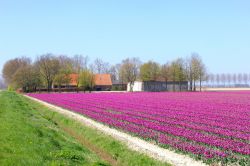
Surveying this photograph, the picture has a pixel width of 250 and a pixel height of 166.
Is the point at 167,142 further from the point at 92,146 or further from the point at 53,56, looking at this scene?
the point at 53,56

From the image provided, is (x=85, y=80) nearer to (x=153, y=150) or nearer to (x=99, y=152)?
(x=99, y=152)

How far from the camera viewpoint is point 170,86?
130 m

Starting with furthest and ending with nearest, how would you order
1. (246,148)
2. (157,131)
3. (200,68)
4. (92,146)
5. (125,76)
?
(125,76) < (200,68) < (157,131) < (92,146) < (246,148)

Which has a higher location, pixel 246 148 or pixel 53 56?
pixel 53 56

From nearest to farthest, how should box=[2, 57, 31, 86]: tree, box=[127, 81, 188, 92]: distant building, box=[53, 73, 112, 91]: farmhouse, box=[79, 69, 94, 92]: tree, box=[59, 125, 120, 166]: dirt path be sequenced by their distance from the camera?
box=[59, 125, 120, 166]: dirt path
box=[79, 69, 94, 92]: tree
box=[127, 81, 188, 92]: distant building
box=[53, 73, 112, 91]: farmhouse
box=[2, 57, 31, 86]: tree

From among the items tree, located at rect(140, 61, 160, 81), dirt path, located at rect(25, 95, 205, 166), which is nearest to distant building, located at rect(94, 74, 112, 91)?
tree, located at rect(140, 61, 160, 81)

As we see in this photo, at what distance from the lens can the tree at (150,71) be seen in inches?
5177

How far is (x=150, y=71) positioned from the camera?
435ft

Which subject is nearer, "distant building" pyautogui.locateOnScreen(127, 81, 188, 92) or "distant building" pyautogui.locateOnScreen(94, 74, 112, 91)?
"distant building" pyautogui.locateOnScreen(127, 81, 188, 92)

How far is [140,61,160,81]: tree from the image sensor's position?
431 feet

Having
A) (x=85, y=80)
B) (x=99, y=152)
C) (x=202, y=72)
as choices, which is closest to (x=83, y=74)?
(x=85, y=80)

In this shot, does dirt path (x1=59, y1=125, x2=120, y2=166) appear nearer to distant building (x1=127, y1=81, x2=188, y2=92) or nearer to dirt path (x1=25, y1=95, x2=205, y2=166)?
dirt path (x1=25, y1=95, x2=205, y2=166)

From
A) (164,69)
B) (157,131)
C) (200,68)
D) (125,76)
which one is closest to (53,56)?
(125,76)

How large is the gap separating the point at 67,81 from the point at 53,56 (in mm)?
15621
